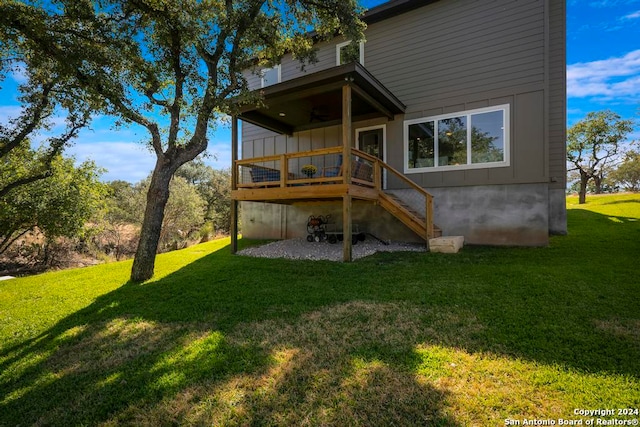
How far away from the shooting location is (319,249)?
29.4 ft

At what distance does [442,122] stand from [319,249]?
16.7 feet

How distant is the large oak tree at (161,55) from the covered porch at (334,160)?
132 centimetres

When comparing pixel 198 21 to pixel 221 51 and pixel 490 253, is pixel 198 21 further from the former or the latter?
pixel 490 253

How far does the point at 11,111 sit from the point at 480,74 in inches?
497

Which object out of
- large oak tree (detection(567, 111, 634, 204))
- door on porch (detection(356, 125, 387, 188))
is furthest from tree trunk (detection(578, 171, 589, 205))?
door on porch (detection(356, 125, 387, 188))

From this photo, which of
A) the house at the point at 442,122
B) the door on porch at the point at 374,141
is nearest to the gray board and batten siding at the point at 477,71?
the house at the point at 442,122

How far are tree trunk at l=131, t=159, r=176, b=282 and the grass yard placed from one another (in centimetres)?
54

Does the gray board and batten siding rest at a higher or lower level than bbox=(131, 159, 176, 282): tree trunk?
higher

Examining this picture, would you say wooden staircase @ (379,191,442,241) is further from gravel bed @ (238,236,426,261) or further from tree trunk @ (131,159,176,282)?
tree trunk @ (131,159,176,282)

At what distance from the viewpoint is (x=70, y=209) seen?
1217 cm

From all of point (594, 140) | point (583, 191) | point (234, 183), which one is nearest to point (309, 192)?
point (234, 183)

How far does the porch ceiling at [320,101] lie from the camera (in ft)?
23.7

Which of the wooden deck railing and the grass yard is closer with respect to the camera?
the grass yard

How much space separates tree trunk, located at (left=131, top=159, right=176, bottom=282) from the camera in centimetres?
646
